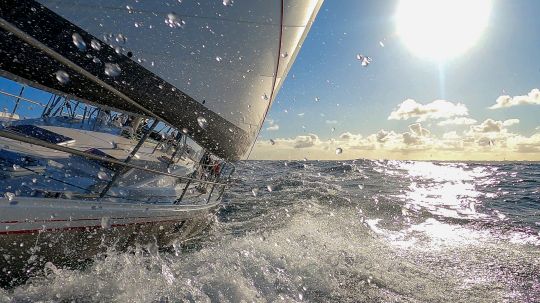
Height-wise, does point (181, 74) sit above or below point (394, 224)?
above

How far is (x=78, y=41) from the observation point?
285cm

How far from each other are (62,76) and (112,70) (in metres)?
0.38

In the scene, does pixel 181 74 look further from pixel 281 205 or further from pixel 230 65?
pixel 281 205

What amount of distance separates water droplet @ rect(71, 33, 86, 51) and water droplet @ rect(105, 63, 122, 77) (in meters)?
0.24

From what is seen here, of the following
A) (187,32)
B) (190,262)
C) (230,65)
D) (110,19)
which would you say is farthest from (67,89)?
(190,262)

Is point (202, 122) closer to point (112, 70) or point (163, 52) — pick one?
point (163, 52)

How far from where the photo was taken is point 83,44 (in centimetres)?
288

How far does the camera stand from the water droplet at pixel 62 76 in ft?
9.57

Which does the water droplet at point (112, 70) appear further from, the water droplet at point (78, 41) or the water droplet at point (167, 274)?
the water droplet at point (167, 274)

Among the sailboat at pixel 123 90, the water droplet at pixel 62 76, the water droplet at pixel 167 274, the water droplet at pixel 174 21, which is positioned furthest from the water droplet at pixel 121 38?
the water droplet at pixel 167 274

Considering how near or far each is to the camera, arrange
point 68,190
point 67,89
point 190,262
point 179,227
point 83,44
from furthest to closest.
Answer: point 179,227, point 190,262, point 68,190, point 67,89, point 83,44

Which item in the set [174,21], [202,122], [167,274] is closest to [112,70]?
[174,21]

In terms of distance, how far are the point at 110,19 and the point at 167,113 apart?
44.5 inches

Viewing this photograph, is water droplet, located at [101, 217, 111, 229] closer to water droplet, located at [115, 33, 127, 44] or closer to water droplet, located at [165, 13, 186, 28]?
water droplet, located at [115, 33, 127, 44]
